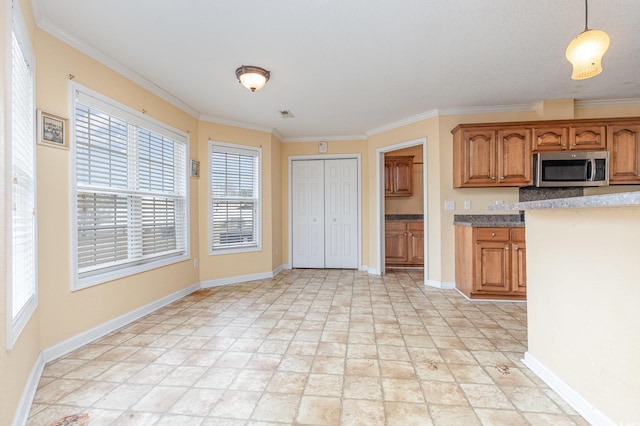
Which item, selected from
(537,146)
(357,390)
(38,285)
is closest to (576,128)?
(537,146)

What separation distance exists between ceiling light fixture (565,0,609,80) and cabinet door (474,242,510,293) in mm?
2097

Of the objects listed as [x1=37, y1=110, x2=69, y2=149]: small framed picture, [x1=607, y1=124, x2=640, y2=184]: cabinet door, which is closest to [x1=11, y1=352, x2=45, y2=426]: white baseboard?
[x1=37, y1=110, x2=69, y2=149]: small framed picture

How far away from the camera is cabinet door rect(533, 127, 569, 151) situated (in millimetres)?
3701

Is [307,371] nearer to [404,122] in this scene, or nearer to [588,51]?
[588,51]

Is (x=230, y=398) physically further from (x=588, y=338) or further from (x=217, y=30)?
(x=217, y=30)

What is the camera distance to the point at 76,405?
64.7 inches

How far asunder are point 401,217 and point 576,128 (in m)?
2.91

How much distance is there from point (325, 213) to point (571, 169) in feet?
11.9

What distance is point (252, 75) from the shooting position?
111 inches

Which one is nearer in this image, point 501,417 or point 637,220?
point 637,220

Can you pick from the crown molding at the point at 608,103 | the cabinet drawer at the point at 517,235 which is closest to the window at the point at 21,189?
the cabinet drawer at the point at 517,235

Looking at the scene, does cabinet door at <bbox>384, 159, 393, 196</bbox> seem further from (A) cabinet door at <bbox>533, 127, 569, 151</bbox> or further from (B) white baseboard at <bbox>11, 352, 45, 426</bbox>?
(B) white baseboard at <bbox>11, 352, 45, 426</bbox>

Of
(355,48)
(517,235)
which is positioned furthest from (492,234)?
(355,48)

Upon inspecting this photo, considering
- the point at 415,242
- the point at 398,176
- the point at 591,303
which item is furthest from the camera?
the point at 398,176
